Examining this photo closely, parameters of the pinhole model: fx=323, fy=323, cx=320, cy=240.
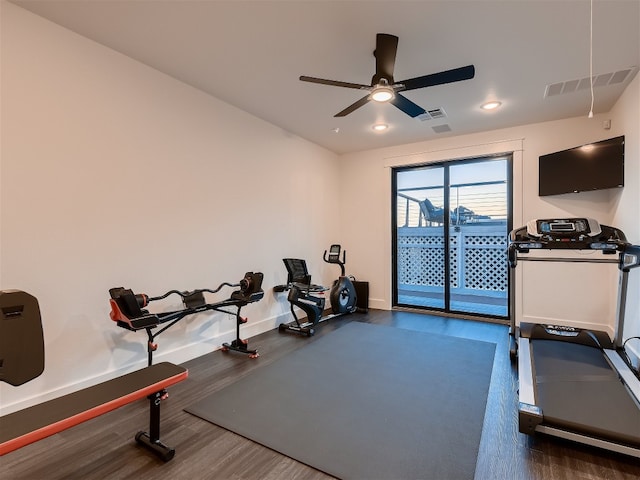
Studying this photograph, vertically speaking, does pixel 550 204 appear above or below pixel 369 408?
above

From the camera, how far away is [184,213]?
128 inches

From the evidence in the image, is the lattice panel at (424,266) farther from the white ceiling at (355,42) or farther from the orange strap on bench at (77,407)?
the orange strap on bench at (77,407)

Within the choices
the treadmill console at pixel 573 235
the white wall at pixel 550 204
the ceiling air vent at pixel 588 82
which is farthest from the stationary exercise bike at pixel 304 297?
the ceiling air vent at pixel 588 82

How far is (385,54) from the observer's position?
232 cm

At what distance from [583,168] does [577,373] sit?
254 centimetres

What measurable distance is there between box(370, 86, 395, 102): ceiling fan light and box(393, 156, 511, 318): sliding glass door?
2.96 metres

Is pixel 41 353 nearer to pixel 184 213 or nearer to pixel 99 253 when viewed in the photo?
pixel 99 253

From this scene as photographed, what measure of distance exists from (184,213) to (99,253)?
2.81 feet

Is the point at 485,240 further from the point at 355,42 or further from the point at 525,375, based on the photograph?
the point at 355,42

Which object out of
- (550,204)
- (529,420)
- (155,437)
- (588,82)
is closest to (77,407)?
(155,437)

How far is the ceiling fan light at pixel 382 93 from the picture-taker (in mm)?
2455

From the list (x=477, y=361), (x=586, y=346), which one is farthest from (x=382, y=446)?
(x=586, y=346)

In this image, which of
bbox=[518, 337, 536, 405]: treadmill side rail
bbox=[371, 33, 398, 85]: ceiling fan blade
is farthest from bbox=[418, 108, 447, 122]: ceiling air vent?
bbox=[518, 337, 536, 405]: treadmill side rail

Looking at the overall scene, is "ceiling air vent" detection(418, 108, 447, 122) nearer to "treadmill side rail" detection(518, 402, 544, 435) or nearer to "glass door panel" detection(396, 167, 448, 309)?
"glass door panel" detection(396, 167, 448, 309)
